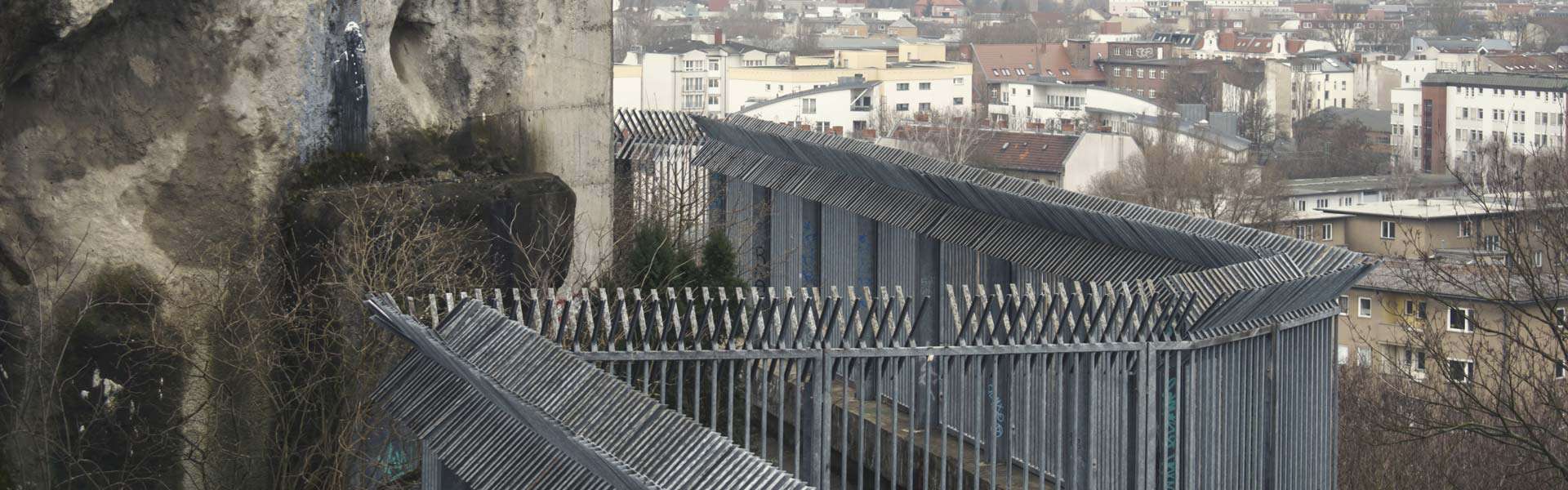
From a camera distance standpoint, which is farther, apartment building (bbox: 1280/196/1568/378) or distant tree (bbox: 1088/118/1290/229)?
distant tree (bbox: 1088/118/1290/229)

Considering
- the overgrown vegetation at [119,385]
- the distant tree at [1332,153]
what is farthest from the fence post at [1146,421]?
the distant tree at [1332,153]

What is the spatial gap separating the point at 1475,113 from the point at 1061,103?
23754 millimetres

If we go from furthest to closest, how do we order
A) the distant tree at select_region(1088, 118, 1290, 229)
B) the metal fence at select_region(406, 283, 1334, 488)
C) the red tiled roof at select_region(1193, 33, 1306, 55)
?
the red tiled roof at select_region(1193, 33, 1306, 55)
the distant tree at select_region(1088, 118, 1290, 229)
the metal fence at select_region(406, 283, 1334, 488)

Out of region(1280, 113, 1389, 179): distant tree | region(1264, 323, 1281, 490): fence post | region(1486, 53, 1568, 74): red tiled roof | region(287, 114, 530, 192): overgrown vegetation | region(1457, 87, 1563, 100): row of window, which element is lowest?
region(1280, 113, 1389, 179): distant tree

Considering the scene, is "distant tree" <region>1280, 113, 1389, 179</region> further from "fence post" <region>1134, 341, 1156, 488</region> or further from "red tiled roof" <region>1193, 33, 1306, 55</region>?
"fence post" <region>1134, 341, 1156, 488</region>

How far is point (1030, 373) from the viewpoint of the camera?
11203mm

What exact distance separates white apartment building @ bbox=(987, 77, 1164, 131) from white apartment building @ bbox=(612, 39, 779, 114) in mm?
14176

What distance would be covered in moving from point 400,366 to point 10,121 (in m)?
5.47

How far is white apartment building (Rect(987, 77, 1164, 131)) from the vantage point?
363 feet

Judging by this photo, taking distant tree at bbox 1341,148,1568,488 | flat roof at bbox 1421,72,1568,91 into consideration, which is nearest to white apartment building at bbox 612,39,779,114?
flat roof at bbox 1421,72,1568,91

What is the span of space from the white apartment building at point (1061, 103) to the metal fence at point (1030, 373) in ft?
Result: 298

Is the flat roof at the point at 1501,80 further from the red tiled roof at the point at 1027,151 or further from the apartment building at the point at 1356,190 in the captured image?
the red tiled roof at the point at 1027,151

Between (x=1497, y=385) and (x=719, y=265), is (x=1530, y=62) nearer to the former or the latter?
(x=1497, y=385)

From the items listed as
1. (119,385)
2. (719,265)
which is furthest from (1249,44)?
(119,385)
